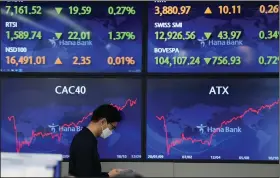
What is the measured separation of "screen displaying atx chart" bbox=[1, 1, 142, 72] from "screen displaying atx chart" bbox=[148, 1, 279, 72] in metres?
0.18

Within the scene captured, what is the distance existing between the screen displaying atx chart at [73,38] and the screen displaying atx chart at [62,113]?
0.45ft

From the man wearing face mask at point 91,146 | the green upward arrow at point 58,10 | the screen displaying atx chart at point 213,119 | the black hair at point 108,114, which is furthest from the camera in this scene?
the green upward arrow at point 58,10

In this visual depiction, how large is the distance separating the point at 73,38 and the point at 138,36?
524 mm

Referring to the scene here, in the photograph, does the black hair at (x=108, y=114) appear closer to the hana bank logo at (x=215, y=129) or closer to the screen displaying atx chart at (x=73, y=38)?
the screen displaying atx chart at (x=73, y=38)

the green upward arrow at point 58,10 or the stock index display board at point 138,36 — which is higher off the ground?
the green upward arrow at point 58,10

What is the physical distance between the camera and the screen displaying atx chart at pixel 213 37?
11.3 feet

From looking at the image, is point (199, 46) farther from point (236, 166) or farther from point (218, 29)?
point (236, 166)

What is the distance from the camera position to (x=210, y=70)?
346 cm

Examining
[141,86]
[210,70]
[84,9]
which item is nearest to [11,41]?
[84,9]

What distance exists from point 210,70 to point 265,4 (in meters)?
0.68

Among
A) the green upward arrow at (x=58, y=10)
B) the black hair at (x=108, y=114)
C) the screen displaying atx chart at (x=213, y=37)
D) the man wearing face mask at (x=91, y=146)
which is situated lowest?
the man wearing face mask at (x=91, y=146)

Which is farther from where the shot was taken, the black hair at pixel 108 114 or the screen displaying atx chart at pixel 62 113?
the screen displaying atx chart at pixel 62 113

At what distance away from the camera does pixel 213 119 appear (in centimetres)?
344

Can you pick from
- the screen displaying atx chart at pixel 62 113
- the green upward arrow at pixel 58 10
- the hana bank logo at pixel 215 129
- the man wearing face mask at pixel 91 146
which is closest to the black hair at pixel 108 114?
the man wearing face mask at pixel 91 146
